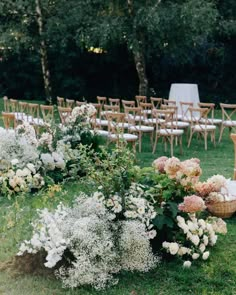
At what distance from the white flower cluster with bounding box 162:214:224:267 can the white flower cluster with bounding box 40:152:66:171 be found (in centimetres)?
293

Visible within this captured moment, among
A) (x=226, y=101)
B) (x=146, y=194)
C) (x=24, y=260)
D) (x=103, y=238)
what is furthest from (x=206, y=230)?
(x=226, y=101)

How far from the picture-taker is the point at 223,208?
251 inches

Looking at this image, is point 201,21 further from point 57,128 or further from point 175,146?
point 57,128

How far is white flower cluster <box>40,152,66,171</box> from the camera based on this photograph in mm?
7957

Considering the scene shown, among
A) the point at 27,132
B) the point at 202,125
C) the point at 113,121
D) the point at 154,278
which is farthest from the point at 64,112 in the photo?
the point at 154,278

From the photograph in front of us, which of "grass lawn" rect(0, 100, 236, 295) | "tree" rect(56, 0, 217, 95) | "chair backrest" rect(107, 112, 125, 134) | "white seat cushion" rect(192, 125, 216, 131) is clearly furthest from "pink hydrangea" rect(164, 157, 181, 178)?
"tree" rect(56, 0, 217, 95)

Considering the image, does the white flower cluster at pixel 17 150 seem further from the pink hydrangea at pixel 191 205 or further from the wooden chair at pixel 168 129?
the wooden chair at pixel 168 129

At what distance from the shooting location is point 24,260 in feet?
16.7

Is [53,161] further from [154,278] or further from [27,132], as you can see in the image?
[154,278]

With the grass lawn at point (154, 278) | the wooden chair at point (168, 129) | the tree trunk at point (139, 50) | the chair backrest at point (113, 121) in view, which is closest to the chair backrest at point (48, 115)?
the chair backrest at point (113, 121)

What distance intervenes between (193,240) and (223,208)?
1231mm

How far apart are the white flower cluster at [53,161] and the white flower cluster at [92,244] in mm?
2812

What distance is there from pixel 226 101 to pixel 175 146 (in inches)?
405

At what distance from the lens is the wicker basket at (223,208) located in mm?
6316
